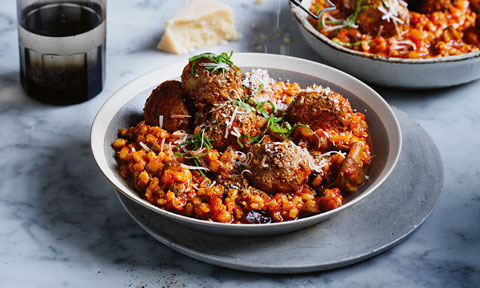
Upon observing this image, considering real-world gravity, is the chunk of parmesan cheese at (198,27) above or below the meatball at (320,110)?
below

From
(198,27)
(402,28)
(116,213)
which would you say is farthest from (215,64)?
(402,28)

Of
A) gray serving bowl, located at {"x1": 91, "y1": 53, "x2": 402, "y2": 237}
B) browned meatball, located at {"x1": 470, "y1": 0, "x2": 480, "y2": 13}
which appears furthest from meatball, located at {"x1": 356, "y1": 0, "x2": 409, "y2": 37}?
gray serving bowl, located at {"x1": 91, "y1": 53, "x2": 402, "y2": 237}

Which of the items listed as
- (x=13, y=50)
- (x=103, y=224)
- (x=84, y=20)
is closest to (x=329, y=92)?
(x=103, y=224)

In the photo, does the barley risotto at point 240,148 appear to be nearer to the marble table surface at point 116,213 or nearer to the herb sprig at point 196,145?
the herb sprig at point 196,145

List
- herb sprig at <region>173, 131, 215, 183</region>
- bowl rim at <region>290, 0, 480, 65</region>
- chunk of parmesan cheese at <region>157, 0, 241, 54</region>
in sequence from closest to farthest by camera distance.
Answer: herb sprig at <region>173, 131, 215, 183</region> → bowl rim at <region>290, 0, 480, 65</region> → chunk of parmesan cheese at <region>157, 0, 241, 54</region>

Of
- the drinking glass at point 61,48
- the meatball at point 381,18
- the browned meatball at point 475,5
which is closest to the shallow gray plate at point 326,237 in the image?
the drinking glass at point 61,48

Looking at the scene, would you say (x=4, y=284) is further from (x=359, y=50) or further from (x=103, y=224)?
(x=359, y=50)

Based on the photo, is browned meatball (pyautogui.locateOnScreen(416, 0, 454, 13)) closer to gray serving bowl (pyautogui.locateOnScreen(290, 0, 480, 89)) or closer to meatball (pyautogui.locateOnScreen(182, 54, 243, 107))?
gray serving bowl (pyautogui.locateOnScreen(290, 0, 480, 89))
